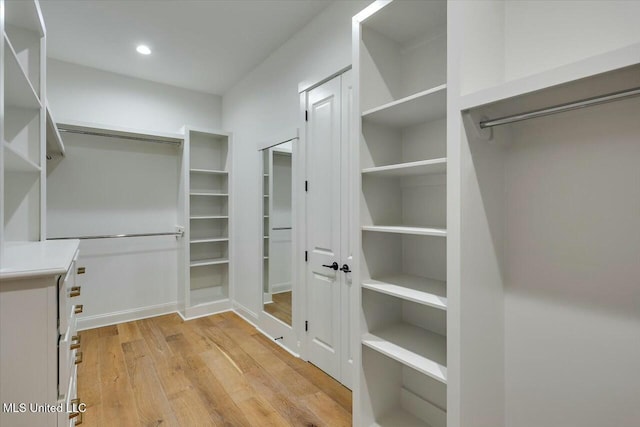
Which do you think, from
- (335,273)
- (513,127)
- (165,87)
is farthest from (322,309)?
(165,87)

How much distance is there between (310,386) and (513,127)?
2174mm

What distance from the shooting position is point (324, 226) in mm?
2525

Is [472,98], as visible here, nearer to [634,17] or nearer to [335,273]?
[634,17]

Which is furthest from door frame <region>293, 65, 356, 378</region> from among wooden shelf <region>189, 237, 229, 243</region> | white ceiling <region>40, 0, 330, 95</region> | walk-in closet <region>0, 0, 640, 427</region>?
wooden shelf <region>189, 237, 229, 243</region>

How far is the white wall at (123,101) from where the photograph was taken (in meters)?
3.41

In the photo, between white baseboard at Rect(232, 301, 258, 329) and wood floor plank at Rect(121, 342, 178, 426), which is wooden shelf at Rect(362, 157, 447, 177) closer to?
wood floor plank at Rect(121, 342, 178, 426)

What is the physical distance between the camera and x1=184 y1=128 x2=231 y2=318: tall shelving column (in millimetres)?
4027

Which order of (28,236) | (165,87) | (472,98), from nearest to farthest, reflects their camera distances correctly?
(472,98) < (28,236) < (165,87)

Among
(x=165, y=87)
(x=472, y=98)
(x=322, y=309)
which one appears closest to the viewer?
(x=472, y=98)

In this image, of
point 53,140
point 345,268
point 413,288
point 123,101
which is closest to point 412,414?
point 413,288

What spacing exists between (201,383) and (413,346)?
1.74 m

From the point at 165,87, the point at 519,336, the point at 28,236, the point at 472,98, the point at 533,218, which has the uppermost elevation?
the point at 165,87

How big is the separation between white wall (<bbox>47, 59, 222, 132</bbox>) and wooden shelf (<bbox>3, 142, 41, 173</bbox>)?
6.19 feet

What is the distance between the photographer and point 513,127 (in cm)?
141
